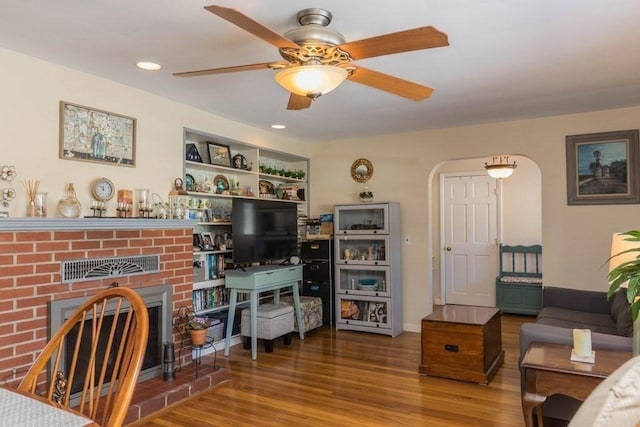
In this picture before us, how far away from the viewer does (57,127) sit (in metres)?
2.97

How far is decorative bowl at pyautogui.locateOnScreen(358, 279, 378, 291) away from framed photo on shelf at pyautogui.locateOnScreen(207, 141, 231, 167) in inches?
81.7

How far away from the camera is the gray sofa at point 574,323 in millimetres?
2545

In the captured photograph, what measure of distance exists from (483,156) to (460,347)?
2259mm

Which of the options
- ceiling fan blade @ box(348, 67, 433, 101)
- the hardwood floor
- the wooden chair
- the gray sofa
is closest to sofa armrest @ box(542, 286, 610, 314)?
the gray sofa

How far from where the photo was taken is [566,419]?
2.59m

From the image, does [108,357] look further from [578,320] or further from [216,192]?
[578,320]

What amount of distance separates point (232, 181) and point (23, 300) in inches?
97.4

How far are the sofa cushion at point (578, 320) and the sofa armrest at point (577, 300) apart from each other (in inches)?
2.9

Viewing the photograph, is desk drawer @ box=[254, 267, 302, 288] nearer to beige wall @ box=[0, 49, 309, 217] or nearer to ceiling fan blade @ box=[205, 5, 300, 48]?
beige wall @ box=[0, 49, 309, 217]

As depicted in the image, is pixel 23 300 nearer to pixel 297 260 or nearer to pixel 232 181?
pixel 232 181

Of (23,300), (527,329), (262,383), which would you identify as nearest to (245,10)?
(23,300)

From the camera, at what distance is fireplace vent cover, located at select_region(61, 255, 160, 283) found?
2.90 meters

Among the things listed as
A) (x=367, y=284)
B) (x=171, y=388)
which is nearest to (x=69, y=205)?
(x=171, y=388)

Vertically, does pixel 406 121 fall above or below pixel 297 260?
above
